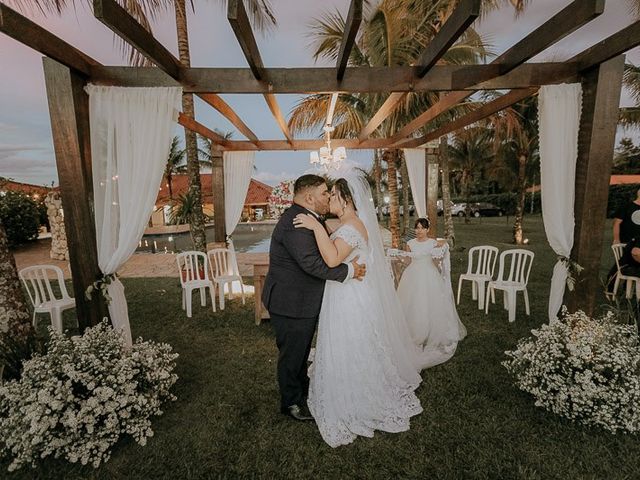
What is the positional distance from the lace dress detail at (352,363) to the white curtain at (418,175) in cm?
551

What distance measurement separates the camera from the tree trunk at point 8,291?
2885mm

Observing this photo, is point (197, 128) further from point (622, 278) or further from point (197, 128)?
point (622, 278)

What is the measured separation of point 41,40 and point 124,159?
1.04 meters

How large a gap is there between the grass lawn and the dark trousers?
0.89ft

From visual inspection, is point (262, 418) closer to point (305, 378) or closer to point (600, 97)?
point (305, 378)

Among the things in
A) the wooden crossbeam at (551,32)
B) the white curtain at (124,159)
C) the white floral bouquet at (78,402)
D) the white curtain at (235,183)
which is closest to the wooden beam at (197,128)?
the white curtain at (235,183)

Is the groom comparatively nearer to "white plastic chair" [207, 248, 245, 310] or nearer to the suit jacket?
the suit jacket

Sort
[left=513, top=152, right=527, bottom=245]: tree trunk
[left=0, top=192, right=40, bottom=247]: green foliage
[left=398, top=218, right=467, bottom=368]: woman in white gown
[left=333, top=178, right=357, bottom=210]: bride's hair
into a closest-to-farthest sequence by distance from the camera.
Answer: [left=333, top=178, right=357, bottom=210]: bride's hair, [left=398, top=218, right=467, bottom=368]: woman in white gown, [left=513, top=152, right=527, bottom=245]: tree trunk, [left=0, top=192, right=40, bottom=247]: green foliage

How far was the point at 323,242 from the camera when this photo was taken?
2.49 m

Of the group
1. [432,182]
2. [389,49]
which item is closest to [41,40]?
[389,49]

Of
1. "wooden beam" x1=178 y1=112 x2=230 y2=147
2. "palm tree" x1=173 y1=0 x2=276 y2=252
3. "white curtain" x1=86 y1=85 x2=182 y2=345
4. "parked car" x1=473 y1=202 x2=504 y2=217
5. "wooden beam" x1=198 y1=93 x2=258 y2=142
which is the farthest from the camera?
"parked car" x1=473 y1=202 x2=504 y2=217

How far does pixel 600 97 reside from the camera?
325 centimetres

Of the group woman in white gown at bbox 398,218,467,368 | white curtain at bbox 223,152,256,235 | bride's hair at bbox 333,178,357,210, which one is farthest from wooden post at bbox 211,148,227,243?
bride's hair at bbox 333,178,357,210

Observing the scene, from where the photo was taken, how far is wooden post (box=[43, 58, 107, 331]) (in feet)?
9.72
